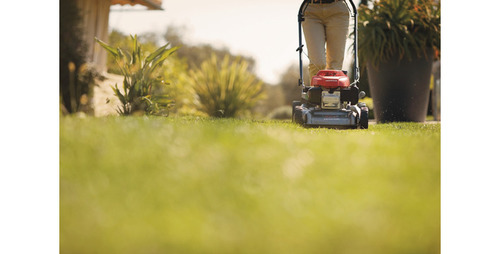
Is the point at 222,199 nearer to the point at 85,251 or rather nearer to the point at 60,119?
the point at 85,251

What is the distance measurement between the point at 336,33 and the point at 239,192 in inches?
66.2

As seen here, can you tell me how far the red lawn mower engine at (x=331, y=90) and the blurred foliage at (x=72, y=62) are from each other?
135cm

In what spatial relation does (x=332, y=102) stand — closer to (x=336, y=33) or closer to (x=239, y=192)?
(x=336, y=33)

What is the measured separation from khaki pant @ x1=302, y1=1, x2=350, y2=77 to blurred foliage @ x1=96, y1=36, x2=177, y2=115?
2.93 ft

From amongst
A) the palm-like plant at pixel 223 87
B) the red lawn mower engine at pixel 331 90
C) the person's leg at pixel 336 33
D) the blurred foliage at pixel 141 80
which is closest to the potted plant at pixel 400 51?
the person's leg at pixel 336 33

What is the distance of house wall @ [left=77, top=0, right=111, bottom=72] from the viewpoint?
7.32ft

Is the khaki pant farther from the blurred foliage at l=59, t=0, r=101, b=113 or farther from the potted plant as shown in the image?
the blurred foliage at l=59, t=0, r=101, b=113

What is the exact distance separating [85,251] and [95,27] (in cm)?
130

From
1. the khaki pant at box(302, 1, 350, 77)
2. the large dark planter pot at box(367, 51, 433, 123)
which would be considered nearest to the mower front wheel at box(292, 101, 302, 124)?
the khaki pant at box(302, 1, 350, 77)

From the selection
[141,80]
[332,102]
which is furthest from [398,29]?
[141,80]

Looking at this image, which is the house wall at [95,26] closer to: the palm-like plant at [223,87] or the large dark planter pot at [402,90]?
the palm-like plant at [223,87]

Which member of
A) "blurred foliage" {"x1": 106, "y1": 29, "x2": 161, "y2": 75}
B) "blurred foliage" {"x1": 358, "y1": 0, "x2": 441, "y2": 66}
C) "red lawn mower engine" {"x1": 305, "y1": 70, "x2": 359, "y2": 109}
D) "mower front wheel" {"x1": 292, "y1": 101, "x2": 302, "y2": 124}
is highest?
"blurred foliage" {"x1": 358, "y1": 0, "x2": 441, "y2": 66}

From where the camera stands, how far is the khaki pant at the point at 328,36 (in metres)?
2.80
